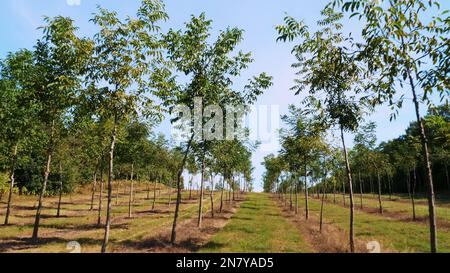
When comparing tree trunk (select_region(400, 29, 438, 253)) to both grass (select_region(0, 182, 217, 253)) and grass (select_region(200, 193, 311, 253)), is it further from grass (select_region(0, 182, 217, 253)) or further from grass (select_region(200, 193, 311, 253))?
grass (select_region(0, 182, 217, 253))

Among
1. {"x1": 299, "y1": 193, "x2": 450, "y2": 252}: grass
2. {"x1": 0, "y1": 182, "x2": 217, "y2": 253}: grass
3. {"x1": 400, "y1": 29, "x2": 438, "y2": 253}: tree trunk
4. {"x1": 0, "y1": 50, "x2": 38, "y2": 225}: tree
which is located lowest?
{"x1": 0, "y1": 182, "x2": 217, "y2": 253}: grass

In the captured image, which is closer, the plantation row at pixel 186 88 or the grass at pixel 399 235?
the plantation row at pixel 186 88

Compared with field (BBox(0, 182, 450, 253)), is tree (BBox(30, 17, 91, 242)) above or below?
above

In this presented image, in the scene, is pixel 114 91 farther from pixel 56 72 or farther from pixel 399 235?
pixel 399 235

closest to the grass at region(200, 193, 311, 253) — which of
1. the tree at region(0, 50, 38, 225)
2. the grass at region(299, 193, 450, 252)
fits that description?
the grass at region(299, 193, 450, 252)

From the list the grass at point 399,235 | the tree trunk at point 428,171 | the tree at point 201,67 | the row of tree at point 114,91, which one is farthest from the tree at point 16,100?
the grass at point 399,235

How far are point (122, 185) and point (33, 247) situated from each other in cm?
6911

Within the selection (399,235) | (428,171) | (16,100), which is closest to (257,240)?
(399,235)

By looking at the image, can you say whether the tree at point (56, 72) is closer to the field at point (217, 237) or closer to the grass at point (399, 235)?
the field at point (217, 237)

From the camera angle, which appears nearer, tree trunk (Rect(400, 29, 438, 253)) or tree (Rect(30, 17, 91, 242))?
tree trunk (Rect(400, 29, 438, 253))

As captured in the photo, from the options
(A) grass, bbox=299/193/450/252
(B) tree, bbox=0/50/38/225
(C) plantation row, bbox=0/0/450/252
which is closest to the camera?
(C) plantation row, bbox=0/0/450/252

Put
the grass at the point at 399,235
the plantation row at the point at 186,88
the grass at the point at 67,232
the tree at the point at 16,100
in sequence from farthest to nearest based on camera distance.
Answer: the tree at the point at 16,100 < the grass at the point at 399,235 < the grass at the point at 67,232 < the plantation row at the point at 186,88

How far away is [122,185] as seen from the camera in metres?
87.5

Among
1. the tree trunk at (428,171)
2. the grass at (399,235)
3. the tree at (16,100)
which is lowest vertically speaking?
the grass at (399,235)
